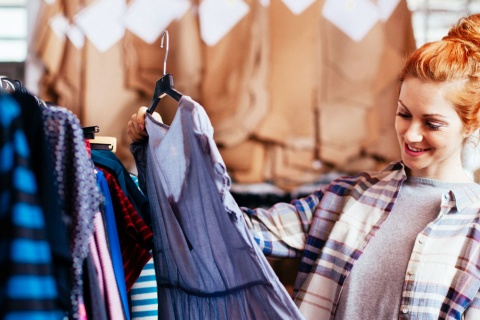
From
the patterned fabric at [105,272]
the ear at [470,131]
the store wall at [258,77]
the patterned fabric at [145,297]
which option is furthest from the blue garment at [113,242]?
the store wall at [258,77]

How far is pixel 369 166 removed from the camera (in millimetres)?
2404

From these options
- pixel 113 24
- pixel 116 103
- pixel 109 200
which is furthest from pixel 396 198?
pixel 113 24

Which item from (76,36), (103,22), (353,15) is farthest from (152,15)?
(353,15)

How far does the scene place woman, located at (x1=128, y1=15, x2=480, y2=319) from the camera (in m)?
1.27

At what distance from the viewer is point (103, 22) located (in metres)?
2.33

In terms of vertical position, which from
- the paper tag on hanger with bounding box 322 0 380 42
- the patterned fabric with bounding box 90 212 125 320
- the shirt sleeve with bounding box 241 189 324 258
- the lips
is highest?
the paper tag on hanger with bounding box 322 0 380 42

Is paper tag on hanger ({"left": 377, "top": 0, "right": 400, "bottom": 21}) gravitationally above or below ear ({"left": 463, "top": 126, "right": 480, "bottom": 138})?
above

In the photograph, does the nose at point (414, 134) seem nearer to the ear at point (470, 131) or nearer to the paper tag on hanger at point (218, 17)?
the ear at point (470, 131)

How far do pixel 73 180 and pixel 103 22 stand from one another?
62.5 inches

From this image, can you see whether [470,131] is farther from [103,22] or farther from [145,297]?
[103,22]

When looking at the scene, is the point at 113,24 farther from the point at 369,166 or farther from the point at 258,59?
the point at 369,166

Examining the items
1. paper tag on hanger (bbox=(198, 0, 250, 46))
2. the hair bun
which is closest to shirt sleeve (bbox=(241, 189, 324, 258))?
the hair bun

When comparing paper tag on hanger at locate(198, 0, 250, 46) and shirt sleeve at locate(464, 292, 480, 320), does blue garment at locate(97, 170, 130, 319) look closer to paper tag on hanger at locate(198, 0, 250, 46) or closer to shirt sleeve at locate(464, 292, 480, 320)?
shirt sleeve at locate(464, 292, 480, 320)

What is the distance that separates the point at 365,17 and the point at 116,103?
111cm
